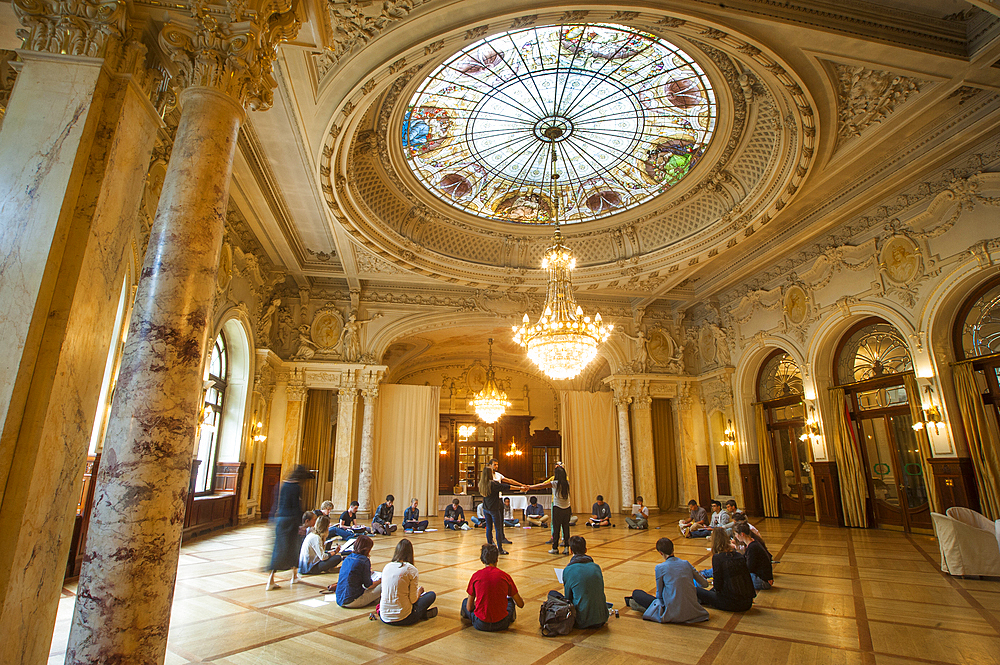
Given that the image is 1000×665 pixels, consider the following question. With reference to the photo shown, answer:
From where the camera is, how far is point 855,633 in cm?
410

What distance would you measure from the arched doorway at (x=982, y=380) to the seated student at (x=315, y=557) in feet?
31.5

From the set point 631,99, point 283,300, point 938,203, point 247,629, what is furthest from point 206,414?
point 938,203

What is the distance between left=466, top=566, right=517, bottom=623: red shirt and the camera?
4.23m

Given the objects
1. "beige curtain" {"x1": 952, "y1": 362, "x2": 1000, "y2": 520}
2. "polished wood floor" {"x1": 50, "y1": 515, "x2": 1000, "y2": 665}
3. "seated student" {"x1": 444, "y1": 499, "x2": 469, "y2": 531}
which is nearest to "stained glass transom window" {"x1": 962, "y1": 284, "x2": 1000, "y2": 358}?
"beige curtain" {"x1": 952, "y1": 362, "x2": 1000, "y2": 520}

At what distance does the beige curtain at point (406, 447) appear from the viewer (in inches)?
569

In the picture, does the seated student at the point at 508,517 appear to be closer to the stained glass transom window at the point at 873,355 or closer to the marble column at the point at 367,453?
the marble column at the point at 367,453

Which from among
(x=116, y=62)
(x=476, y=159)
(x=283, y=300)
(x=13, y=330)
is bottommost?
(x=13, y=330)

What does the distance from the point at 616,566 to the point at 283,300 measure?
10.7m

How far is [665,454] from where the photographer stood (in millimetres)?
15508

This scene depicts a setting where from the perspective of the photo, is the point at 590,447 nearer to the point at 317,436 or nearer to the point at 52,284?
the point at 317,436

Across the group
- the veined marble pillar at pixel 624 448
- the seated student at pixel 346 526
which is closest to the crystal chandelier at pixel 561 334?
the seated student at pixel 346 526

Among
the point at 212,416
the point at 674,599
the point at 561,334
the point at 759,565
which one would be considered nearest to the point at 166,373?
the point at 674,599

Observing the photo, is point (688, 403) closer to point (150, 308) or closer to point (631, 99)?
point (631, 99)

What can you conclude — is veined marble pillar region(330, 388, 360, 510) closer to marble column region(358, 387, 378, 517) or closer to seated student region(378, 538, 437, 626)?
marble column region(358, 387, 378, 517)
